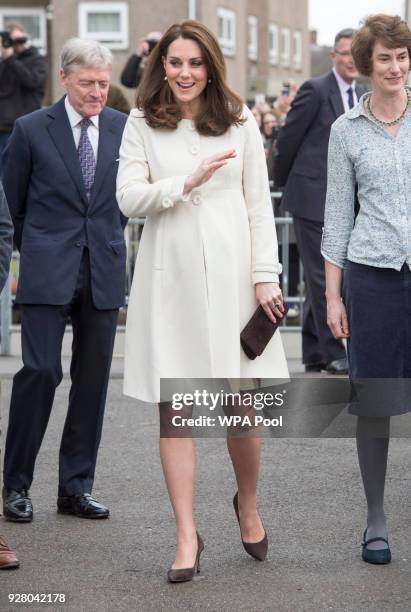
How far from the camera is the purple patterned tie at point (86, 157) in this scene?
622 centimetres

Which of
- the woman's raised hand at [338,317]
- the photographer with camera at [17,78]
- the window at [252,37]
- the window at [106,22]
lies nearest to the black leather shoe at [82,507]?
the woman's raised hand at [338,317]

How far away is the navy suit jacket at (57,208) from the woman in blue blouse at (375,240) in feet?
3.86

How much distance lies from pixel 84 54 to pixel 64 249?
2.75ft

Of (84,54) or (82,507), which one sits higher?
(84,54)

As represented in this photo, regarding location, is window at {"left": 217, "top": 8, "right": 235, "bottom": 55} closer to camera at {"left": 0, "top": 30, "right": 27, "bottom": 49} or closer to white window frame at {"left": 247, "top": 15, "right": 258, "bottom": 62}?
white window frame at {"left": 247, "top": 15, "right": 258, "bottom": 62}

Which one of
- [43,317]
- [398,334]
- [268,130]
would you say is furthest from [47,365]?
[268,130]

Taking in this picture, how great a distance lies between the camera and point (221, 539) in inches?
227

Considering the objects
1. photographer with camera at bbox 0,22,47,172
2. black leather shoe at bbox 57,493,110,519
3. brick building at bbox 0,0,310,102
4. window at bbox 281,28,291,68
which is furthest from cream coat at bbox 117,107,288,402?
window at bbox 281,28,291,68

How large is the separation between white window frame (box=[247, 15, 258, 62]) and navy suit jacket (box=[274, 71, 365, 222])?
137 ft

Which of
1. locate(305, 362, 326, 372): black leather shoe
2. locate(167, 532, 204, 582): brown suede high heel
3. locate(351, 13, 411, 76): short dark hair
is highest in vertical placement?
locate(351, 13, 411, 76): short dark hair

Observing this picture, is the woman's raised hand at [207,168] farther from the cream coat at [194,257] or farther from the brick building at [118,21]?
the brick building at [118,21]

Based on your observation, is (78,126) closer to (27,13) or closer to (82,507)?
(82,507)

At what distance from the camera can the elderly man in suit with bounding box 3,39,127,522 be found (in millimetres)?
6129

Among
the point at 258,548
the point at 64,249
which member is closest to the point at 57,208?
the point at 64,249
